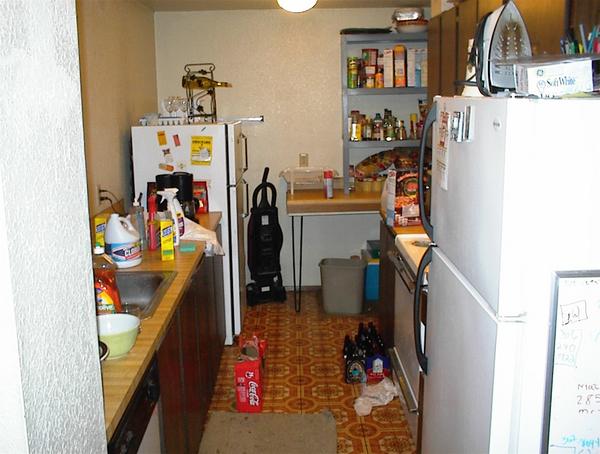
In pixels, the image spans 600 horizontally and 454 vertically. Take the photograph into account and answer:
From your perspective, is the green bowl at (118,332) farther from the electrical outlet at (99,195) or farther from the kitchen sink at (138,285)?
the electrical outlet at (99,195)

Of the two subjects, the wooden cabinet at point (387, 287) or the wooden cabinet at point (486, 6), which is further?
the wooden cabinet at point (387, 287)

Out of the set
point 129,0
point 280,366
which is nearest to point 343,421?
point 280,366

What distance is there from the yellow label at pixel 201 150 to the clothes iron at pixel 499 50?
247 cm

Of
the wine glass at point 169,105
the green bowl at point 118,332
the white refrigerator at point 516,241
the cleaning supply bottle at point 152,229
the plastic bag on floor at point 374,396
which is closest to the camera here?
the white refrigerator at point 516,241

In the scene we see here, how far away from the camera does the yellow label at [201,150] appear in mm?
3830

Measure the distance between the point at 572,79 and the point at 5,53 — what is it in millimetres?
1066

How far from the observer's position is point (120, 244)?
2.68 m

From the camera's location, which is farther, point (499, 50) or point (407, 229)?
point (407, 229)

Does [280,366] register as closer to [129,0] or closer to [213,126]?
[213,126]

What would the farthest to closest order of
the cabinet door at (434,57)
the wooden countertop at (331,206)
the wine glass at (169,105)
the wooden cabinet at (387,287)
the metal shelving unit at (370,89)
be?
the metal shelving unit at (370,89)
the wooden countertop at (331,206)
the wine glass at (169,105)
the cabinet door at (434,57)
the wooden cabinet at (387,287)

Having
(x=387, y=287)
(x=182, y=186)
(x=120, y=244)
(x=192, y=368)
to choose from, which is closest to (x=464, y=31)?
(x=387, y=287)

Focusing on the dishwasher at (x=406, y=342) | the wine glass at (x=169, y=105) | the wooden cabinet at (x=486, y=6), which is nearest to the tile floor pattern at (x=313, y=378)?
the dishwasher at (x=406, y=342)

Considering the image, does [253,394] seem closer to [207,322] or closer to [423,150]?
[207,322]

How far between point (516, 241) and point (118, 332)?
1.08 metres
